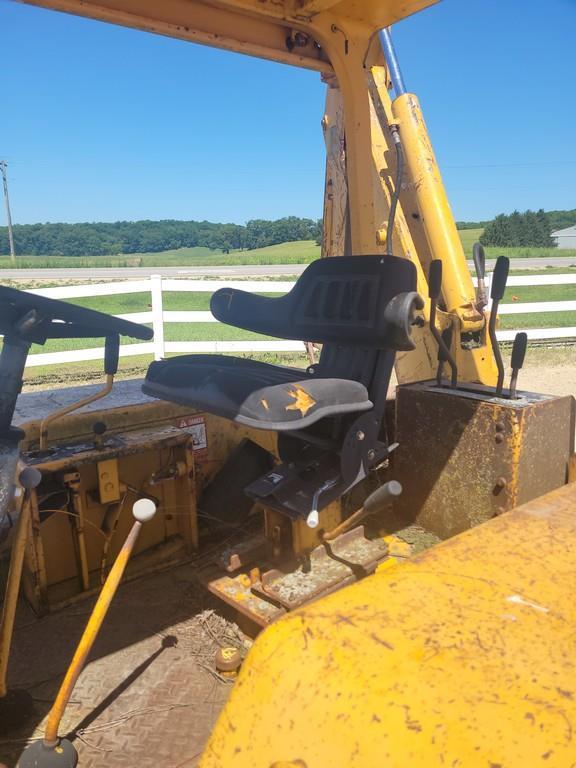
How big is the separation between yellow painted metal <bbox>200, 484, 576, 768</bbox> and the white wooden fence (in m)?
4.33

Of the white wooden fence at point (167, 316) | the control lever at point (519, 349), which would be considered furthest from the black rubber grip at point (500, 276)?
the white wooden fence at point (167, 316)

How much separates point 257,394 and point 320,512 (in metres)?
0.71

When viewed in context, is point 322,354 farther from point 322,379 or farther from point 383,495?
point 383,495

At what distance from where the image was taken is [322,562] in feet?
6.97

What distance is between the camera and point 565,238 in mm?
59000

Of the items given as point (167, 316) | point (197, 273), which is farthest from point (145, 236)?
point (167, 316)

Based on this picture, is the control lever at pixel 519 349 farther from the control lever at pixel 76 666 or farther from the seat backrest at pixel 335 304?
the control lever at pixel 76 666

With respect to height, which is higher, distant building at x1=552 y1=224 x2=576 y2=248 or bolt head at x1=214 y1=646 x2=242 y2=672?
distant building at x1=552 y1=224 x2=576 y2=248

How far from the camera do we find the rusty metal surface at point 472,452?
220cm

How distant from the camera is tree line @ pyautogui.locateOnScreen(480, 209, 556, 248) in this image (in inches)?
1871

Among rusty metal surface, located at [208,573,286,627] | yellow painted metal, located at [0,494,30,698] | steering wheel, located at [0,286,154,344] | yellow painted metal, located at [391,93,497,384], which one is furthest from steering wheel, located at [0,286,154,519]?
yellow painted metal, located at [391,93,497,384]

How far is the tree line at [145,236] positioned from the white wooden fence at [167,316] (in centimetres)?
5056

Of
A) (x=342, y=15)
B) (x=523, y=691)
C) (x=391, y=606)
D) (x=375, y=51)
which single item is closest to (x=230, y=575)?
(x=391, y=606)

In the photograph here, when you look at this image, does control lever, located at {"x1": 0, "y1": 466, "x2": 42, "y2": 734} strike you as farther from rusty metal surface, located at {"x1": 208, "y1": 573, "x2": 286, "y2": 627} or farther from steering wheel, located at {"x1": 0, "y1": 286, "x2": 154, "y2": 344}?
rusty metal surface, located at {"x1": 208, "y1": 573, "x2": 286, "y2": 627}
